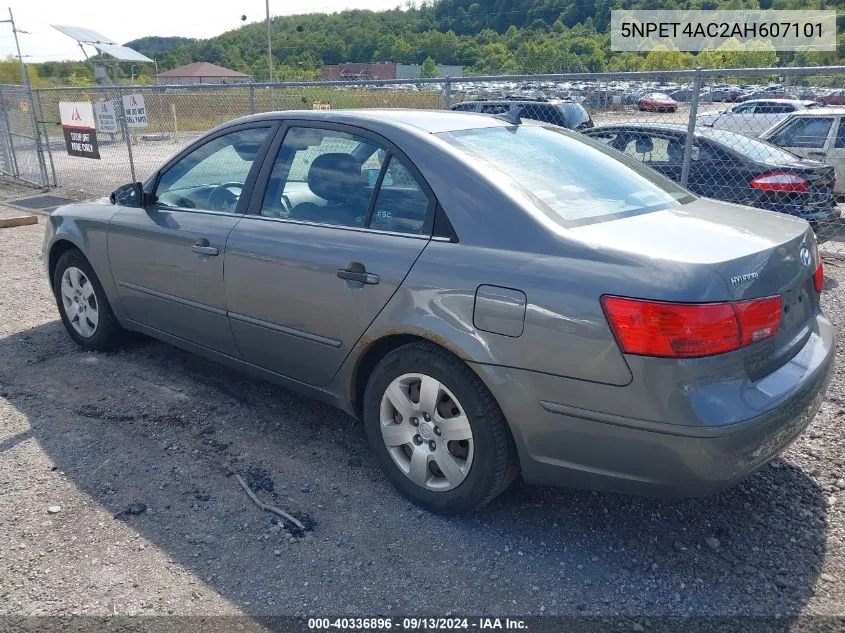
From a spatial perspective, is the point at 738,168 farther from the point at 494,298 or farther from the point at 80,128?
the point at 80,128

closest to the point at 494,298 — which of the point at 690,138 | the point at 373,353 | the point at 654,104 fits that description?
the point at 373,353

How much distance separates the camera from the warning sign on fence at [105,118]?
12039 millimetres

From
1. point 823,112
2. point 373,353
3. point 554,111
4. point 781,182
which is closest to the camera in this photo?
point 373,353

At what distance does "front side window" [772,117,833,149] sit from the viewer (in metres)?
9.59

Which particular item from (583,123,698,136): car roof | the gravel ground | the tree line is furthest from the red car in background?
the tree line

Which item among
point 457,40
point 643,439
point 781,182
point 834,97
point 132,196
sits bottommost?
point 643,439

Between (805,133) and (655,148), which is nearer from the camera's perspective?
(655,148)

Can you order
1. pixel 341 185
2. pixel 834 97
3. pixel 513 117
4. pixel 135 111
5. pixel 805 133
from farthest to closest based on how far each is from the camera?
→ pixel 135 111, pixel 805 133, pixel 834 97, pixel 513 117, pixel 341 185

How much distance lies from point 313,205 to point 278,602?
182 centimetres

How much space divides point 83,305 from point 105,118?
8.90 m

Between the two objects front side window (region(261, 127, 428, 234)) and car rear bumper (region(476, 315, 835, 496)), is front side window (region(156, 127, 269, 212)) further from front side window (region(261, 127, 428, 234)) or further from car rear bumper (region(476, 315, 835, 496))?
car rear bumper (region(476, 315, 835, 496))

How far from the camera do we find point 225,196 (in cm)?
375

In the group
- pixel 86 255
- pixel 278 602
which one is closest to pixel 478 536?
pixel 278 602

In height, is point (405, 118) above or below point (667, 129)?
above
